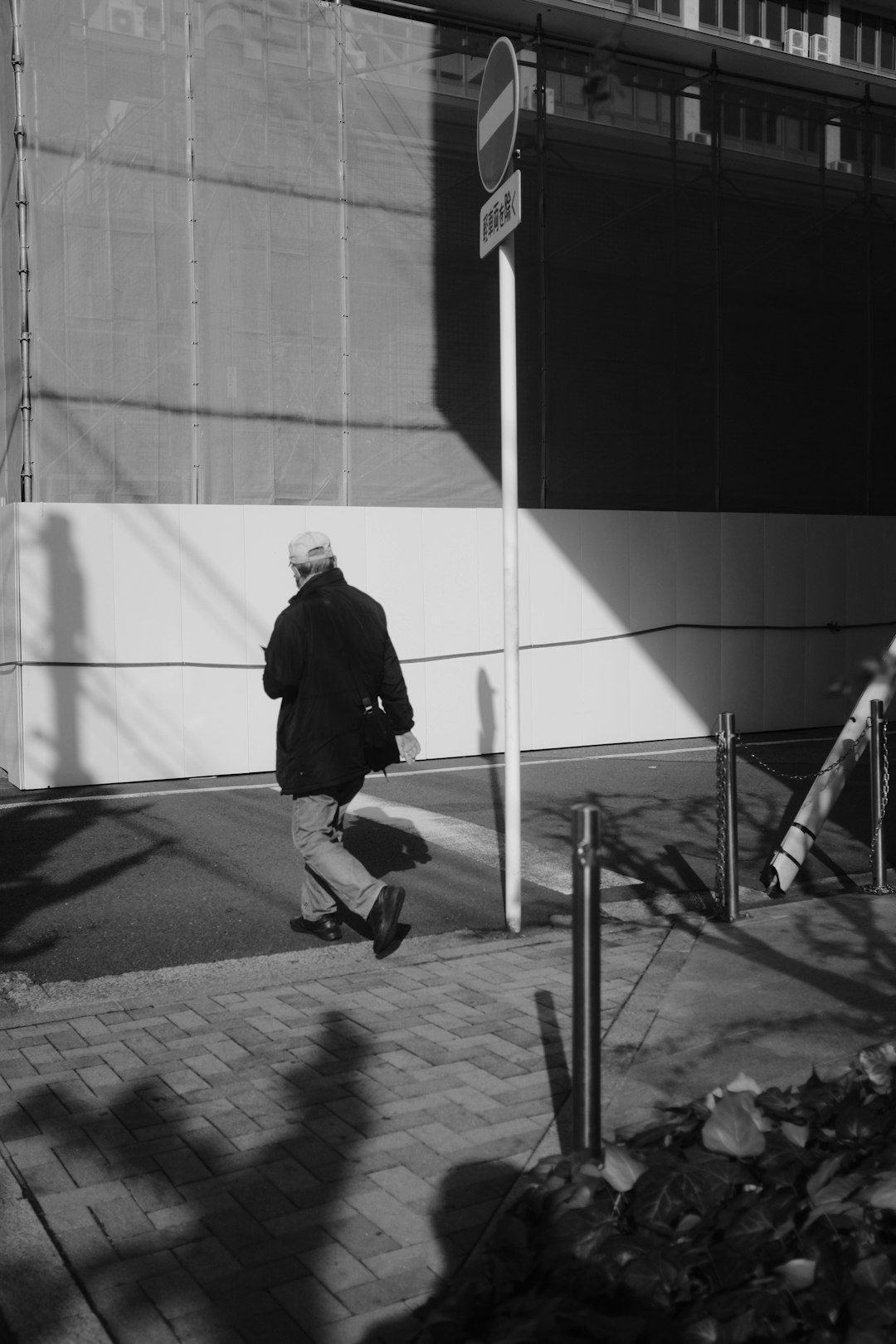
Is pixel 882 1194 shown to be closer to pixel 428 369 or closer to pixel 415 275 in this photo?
pixel 428 369

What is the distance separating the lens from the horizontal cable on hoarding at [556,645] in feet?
37.1

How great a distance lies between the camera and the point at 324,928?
20.1 feet

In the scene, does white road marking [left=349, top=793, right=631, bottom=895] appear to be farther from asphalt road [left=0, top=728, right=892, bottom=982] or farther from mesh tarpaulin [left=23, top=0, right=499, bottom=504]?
mesh tarpaulin [left=23, top=0, right=499, bottom=504]

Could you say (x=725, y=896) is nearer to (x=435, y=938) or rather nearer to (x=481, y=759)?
(x=435, y=938)

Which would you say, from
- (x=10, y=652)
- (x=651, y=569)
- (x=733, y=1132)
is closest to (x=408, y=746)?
(x=733, y=1132)

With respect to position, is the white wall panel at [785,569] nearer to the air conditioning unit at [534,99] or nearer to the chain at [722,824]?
the air conditioning unit at [534,99]

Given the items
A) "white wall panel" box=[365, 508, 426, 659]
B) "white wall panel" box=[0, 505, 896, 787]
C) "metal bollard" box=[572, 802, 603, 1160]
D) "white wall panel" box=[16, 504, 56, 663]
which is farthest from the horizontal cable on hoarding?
"metal bollard" box=[572, 802, 603, 1160]

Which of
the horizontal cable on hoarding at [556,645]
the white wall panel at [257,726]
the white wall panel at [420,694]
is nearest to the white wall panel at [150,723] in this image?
the horizontal cable on hoarding at [556,645]

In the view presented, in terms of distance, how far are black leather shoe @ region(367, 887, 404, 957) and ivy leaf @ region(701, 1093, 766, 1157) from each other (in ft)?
8.19

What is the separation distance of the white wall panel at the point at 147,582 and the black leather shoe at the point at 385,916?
6.42 m

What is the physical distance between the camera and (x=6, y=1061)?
4488 mm

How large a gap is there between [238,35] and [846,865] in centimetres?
1034

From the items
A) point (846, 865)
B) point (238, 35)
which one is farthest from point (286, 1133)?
point (238, 35)

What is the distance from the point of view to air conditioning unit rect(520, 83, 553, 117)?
51.2 feet
